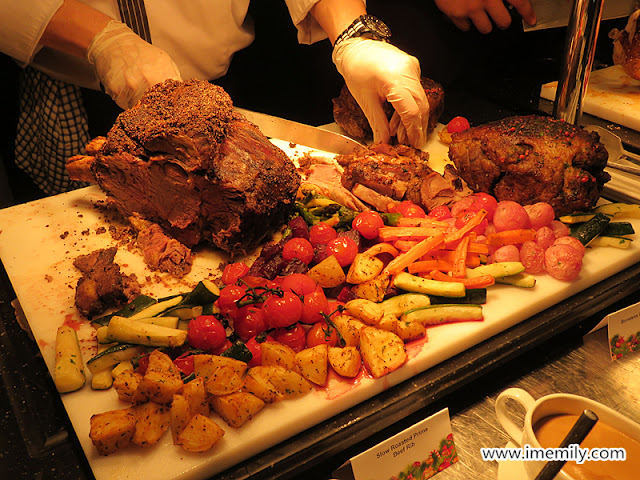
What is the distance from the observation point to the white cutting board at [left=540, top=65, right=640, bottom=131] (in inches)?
143

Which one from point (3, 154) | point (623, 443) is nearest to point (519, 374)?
point (623, 443)

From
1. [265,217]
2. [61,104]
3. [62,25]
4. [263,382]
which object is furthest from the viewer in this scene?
[61,104]

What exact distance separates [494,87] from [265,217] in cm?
258

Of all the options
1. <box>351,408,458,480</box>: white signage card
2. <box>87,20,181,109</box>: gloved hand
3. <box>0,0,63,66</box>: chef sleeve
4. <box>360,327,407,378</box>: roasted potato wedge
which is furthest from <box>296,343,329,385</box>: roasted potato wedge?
<box>0,0,63,66</box>: chef sleeve

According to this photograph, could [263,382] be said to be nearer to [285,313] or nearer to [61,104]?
[285,313]

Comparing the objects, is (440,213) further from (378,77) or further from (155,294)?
(155,294)

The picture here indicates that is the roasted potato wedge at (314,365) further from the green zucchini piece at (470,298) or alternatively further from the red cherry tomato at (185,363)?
the green zucchini piece at (470,298)

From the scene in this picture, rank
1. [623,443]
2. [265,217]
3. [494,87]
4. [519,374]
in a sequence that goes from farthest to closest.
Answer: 1. [494,87]
2. [265,217]
3. [519,374]
4. [623,443]

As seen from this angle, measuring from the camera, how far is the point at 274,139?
3430mm

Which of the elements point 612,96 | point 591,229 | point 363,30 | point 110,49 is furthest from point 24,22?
point 612,96

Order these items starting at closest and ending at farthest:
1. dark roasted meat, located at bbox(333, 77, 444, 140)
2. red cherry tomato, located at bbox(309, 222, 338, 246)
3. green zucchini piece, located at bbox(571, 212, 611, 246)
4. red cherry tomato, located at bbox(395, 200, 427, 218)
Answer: green zucchini piece, located at bbox(571, 212, 611, 246), red cherry tomato, located at bbox(309, 222, 338, 246), red cherry tomato, located at bbox(395, 200, 427, 218), dark roasted meat, located at bbox(333, 77, 444, 140)

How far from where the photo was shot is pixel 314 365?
5.81 ft

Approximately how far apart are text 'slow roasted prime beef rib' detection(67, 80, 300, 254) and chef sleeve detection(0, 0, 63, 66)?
76cm

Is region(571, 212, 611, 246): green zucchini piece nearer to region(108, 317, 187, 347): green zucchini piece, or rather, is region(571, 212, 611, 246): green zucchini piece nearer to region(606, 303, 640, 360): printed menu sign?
region(606, 303, 640, 360): printed menu sign
